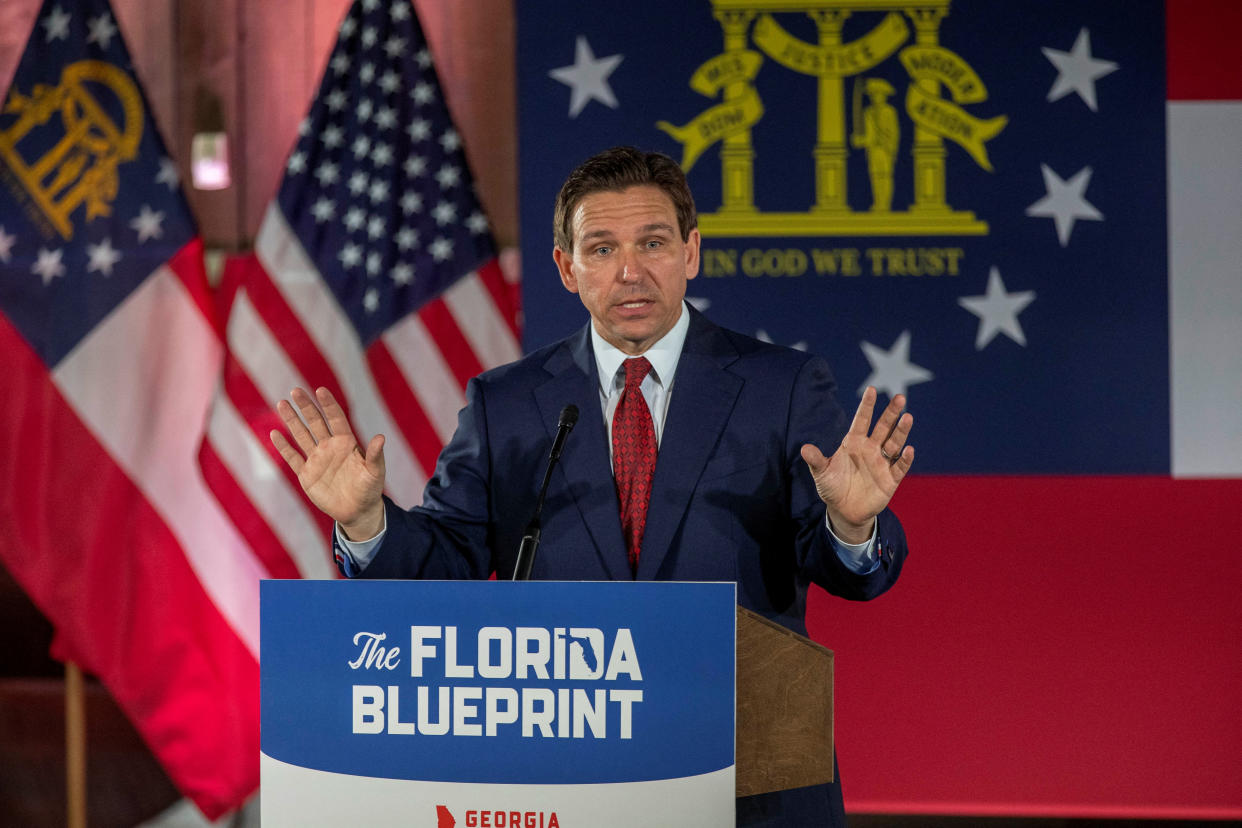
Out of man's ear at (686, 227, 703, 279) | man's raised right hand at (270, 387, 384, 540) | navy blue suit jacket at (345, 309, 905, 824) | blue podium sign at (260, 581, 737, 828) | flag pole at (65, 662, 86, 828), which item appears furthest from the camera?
flag pole at (65, 662, 86, 828)

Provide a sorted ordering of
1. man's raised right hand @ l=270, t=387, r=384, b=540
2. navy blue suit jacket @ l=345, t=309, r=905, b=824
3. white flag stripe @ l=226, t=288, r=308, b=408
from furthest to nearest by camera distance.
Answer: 1. white flag stripe @ l=226, t=288, r=308, b=408
2. navy blue suit jacket @ l=345, t=309, r=905, b=824
3. man's raised right hand @ l=270, t=387, r=384, b=540

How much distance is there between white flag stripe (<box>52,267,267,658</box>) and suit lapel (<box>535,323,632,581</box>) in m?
2.06

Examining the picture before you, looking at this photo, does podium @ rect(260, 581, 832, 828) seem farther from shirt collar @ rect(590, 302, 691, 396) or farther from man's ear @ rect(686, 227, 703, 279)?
man's ear @ rect(686, 227, 703, 279)

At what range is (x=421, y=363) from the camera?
351cm

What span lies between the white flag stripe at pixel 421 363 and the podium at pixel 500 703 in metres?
2.28

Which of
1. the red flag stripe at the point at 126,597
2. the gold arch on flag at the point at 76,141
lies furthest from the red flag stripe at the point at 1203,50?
the red flag stripe at the point at 126,597

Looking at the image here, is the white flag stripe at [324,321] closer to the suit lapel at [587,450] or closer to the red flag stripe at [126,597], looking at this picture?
the red flag stripe at [126,597]

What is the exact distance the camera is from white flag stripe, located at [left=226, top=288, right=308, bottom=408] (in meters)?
3.47

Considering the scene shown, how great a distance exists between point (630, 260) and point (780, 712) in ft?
2.48

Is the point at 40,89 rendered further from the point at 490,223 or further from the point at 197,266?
the point at 490,223

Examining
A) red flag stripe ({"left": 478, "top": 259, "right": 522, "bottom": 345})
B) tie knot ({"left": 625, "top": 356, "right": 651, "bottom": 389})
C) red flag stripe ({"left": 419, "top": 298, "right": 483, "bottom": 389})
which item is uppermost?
red flag stripe ({"left": 478, "top": 259, "right": 522, "bottom": 345})

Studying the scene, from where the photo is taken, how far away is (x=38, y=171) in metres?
3.57

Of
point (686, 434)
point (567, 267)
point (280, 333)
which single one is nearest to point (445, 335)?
point (280, 333)

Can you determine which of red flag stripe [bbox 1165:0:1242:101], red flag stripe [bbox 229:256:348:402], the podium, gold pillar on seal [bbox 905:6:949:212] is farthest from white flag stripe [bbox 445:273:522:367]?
the podium
